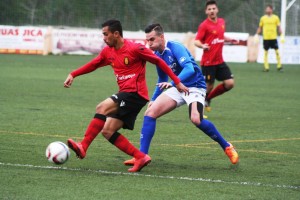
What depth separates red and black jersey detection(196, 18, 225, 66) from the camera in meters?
14.9

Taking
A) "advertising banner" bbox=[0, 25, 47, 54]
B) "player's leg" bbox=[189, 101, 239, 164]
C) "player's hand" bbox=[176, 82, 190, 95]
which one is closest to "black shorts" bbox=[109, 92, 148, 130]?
"player's hand" bbox=[176, 82, 190, 95]

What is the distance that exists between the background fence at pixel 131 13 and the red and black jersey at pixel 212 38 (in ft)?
84.4

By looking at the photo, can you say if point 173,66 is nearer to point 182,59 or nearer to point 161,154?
point 182,59

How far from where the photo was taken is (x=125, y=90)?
877 cm

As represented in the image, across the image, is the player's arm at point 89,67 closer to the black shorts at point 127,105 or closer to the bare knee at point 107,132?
the black shorts at point 127,105

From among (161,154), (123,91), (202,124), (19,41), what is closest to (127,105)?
(123,91)

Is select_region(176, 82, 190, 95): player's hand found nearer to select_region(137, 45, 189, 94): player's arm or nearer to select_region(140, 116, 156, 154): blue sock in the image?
select_region(137, 45, 189, 94): player's arm

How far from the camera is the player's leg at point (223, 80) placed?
48.5 ft

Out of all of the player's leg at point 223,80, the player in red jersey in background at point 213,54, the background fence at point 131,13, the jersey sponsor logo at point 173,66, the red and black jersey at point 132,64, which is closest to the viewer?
the red and black jersey at point 132,64

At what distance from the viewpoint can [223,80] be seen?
588 inches

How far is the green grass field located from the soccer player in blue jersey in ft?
1.00

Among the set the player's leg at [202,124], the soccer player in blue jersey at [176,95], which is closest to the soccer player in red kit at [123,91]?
the soccer player in blue jersey at [176,95]

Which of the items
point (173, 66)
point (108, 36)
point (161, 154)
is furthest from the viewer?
point (161, 154)

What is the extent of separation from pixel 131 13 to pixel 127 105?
112ft
